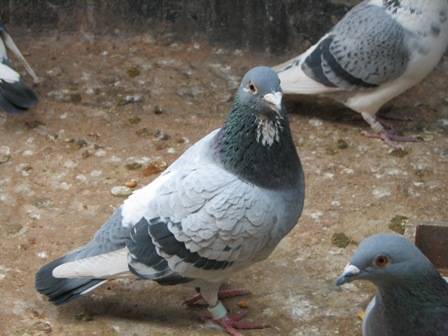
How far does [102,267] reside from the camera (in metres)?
4.41

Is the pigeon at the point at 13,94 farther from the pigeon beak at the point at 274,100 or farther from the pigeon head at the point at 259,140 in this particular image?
the pigeon beak at the point at 274,100

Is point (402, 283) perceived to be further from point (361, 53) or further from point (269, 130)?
point (361, 53)

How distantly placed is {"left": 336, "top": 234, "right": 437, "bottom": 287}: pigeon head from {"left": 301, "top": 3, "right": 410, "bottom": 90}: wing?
2608mm

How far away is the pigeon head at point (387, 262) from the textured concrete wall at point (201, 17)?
144 inches

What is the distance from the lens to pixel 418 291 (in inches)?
145

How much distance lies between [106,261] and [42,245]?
0.85 meters

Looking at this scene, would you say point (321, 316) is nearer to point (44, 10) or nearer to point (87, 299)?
point (87, 299)

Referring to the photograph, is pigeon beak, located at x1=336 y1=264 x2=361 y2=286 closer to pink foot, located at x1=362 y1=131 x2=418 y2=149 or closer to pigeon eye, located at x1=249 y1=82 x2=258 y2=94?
pigeon eye, located at x1=249 y1=82 x2=258 y2=94

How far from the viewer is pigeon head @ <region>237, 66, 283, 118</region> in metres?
4.22

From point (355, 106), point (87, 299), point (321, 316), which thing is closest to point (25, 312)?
point (87, 299)

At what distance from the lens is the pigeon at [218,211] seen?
4.28 metres

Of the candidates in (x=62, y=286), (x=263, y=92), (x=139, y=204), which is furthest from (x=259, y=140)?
(x=62, y=286)

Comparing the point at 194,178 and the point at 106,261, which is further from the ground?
the point at 194,178

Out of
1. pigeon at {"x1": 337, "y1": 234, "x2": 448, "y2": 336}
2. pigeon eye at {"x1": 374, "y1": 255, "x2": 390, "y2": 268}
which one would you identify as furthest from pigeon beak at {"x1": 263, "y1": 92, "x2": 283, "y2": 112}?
pigeon eye at {"x1": 374, "y1": 255, "x2": 390, "y2": 268}
